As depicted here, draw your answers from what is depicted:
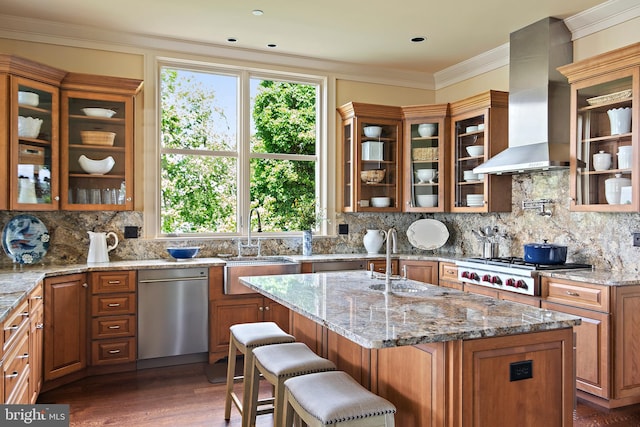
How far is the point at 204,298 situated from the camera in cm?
423

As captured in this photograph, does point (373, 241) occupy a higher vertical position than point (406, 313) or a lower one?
higher

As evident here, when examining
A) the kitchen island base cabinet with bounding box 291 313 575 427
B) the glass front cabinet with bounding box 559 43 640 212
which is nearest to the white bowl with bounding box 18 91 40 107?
the kitchen island base cabinet with bounding box 291 313 575 427

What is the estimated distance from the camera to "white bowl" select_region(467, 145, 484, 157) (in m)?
4.80

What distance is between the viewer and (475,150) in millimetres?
4855

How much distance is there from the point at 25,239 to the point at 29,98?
3.73ft

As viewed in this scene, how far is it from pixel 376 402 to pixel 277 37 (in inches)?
144

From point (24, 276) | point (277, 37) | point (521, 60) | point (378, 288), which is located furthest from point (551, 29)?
point (24, 276)

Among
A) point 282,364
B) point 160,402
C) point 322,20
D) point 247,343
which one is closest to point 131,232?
point 160,402

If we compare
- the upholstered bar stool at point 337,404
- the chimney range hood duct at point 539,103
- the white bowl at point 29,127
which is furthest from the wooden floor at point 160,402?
the white bowl at point 29,127

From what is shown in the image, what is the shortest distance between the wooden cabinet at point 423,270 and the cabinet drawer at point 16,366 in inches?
130

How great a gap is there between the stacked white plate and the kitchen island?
2.56 metres

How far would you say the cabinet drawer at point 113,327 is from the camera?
3.91 m

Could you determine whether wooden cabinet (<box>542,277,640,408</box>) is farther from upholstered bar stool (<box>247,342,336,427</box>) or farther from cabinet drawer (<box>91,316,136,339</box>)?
cabinet drawer (<box>91,316,136,339</box>)

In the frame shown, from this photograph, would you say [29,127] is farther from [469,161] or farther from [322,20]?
[469,161]
